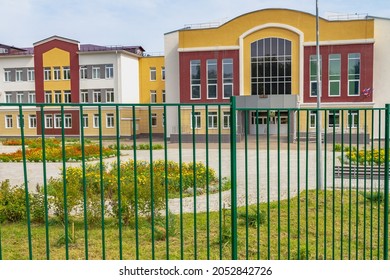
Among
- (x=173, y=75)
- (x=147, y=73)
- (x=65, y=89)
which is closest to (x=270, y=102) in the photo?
(x=173, y=75)

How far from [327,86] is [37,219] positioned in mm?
23598

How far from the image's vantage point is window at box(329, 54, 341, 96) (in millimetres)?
25859

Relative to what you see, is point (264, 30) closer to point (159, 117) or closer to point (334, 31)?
point (334, 31)

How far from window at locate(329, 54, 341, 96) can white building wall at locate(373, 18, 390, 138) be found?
2384mm

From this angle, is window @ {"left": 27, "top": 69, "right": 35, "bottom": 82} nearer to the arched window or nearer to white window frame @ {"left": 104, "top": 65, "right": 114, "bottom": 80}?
white window frame @ {"left": 104, "top": 65, "right": 114, "bottom": 80}

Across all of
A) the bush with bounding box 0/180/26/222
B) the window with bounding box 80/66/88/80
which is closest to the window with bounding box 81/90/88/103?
the window with bounding box 80/66/88/80

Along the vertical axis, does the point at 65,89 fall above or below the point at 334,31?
below

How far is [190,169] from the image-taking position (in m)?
10.3

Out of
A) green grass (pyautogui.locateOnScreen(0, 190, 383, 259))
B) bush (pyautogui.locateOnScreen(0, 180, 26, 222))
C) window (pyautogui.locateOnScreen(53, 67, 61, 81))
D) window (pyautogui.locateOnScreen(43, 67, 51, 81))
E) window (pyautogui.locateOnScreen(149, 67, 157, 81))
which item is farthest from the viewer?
window (pyautogui.locateOnScreen(149, 67, 157, 81))

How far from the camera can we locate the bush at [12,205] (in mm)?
5656

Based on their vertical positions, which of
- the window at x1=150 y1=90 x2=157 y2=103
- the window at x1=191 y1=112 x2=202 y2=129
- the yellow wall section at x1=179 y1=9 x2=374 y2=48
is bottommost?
the window at x1=191 y1=112 x2=202 y2=129

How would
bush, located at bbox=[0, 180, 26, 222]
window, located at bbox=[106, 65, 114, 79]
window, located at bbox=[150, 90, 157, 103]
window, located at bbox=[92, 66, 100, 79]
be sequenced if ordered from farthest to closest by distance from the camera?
window, located at bbox=[150, 90, 157, 103] → window, located at bbox=[92, 66, 100, 79] → window, located at bbox=[106, 65, 114, 79] → bush, located at bbox=[0, 180, 26, 222]

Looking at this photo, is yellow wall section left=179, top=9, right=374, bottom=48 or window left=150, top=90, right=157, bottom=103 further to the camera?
window left=150, top=90, right=157, bottom=103

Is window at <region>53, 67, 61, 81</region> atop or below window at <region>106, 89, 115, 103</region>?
atop
